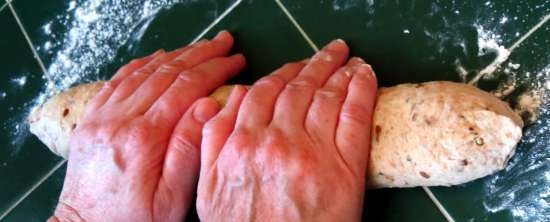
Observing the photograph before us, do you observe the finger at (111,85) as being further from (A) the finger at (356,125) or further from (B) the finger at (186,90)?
(A) the finger at (356,125)

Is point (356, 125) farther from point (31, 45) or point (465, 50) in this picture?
point (31, 45)

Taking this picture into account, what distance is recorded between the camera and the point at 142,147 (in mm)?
985

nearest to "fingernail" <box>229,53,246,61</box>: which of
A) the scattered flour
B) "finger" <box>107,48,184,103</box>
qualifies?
"finger" <box>107,48,184,103</box>

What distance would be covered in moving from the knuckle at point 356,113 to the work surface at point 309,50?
0.18 meters

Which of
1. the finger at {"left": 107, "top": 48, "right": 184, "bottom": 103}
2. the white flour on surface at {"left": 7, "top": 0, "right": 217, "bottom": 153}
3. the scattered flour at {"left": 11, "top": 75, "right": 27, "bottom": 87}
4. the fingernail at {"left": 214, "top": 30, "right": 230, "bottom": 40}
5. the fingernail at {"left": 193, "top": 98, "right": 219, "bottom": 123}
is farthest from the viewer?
the scattered flour at {"left": 11, "top": 75, "right": 27, "bottom": 87}

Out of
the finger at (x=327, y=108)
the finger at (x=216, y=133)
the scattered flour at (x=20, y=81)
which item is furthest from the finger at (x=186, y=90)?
the scattered flour at (x=20, y=81)

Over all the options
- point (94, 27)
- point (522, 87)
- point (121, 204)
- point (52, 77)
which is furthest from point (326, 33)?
point (52, 77)

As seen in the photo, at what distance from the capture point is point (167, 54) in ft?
4.02

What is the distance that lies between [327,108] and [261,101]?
0.11 meters

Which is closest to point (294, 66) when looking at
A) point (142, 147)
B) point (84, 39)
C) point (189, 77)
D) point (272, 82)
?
point (272, 82)

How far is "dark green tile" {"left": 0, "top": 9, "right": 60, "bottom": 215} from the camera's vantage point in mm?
1461

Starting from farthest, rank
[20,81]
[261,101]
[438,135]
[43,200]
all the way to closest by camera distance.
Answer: [20,81]
[43,200]
[261,101]
[438,135]

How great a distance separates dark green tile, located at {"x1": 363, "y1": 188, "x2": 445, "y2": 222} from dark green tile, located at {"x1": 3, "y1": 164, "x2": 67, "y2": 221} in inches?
31.3

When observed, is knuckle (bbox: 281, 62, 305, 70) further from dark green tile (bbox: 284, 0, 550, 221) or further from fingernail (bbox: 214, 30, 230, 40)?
fingernail (bbox: 214, 30, 230, 40)
